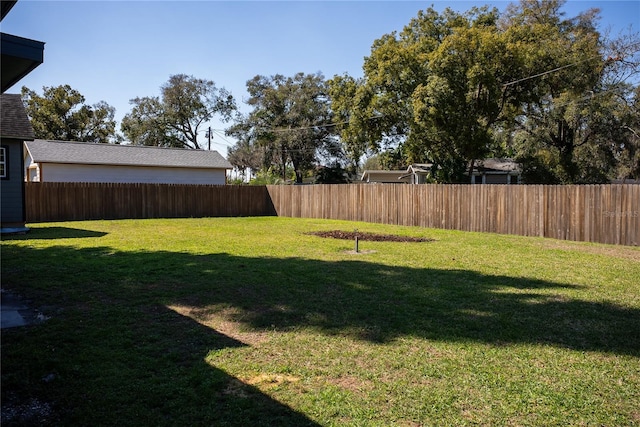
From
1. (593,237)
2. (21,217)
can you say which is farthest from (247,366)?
(21,217)

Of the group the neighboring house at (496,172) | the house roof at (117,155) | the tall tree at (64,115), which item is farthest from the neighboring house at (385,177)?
the tall tree at (64,115)

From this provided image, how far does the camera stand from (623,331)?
465cm

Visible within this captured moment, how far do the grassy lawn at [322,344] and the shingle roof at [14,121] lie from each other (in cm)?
744

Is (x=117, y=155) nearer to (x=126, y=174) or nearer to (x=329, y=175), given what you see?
(x=126, y=174)

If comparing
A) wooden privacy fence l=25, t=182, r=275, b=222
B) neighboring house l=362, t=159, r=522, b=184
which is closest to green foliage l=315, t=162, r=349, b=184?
neighboring house l=362, t=159, r=522, b=184

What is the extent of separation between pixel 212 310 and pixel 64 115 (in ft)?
148

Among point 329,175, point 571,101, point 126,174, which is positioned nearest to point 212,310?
point 126,174

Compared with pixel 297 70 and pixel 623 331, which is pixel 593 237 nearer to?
pixel 623 331

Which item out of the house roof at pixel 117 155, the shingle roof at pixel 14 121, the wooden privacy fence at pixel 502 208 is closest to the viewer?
the wooden privacy fence at pixel 502 208

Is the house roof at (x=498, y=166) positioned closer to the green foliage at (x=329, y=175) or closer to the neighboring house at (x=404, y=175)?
the neighboring house at (x=404, y=175)

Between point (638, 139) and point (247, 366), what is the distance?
30.1m

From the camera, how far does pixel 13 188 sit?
47.0 feet

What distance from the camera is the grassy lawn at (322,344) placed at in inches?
118

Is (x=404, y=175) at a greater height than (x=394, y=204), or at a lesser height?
greater
